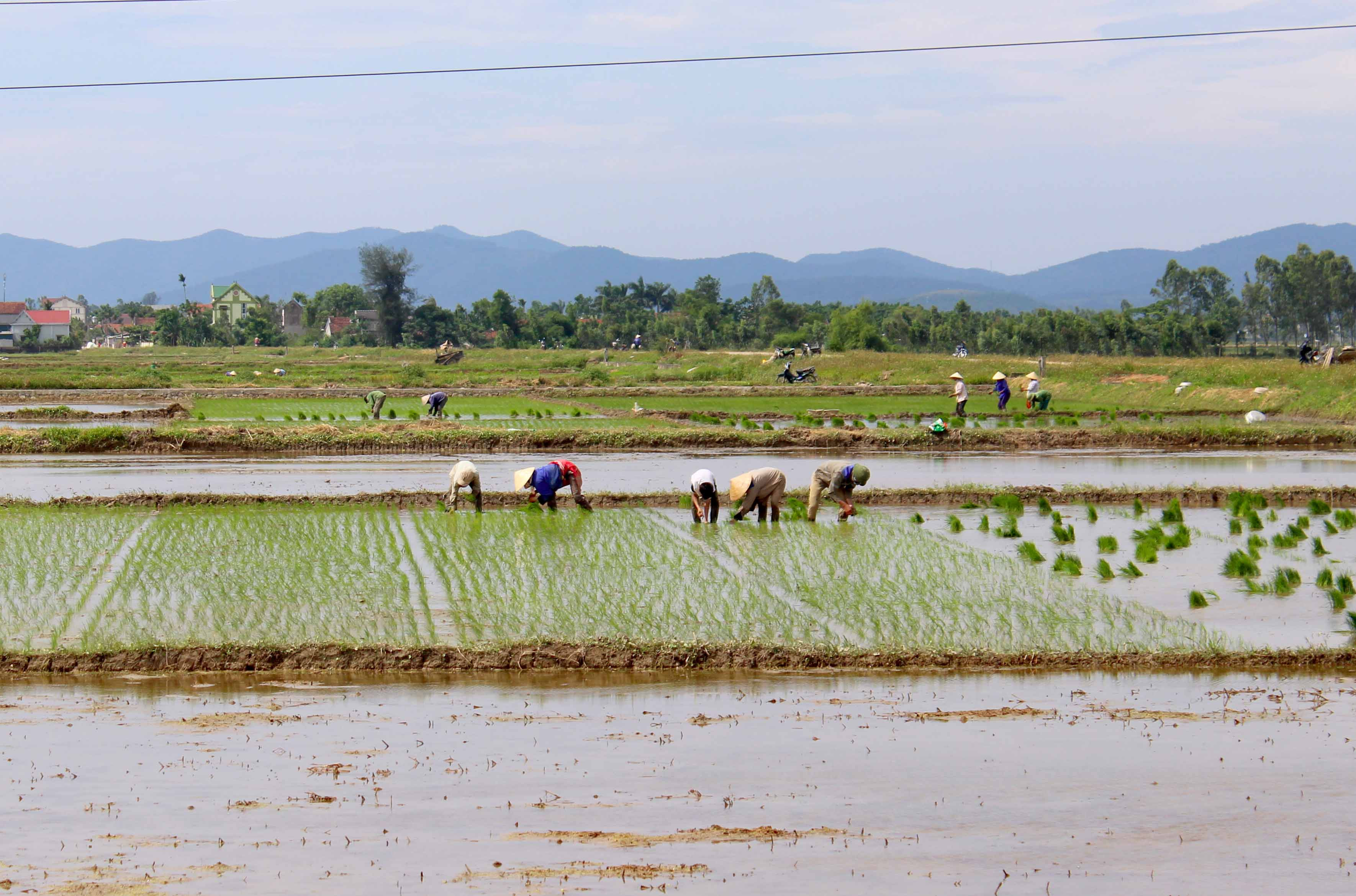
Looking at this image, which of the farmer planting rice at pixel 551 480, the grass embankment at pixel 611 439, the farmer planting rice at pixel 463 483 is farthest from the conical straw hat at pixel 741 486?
the grass embankment at pixel 611 439

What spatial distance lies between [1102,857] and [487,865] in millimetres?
2132

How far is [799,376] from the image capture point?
124 ft

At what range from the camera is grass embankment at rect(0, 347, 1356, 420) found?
2688 cm

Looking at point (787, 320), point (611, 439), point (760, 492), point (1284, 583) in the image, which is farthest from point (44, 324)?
point (1284, 583)

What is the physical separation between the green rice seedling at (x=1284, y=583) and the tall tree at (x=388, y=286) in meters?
71.5

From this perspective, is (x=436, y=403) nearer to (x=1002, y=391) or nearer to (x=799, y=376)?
(x=1002, y=391)

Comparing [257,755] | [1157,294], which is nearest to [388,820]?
[257,755]

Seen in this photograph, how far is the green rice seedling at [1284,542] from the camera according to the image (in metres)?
10.5

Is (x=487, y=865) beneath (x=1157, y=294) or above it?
beneath

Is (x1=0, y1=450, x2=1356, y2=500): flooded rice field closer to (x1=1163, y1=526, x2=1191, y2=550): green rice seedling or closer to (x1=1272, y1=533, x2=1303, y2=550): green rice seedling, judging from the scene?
(x1=1272, y1=533, x2=1303, y2=550): green rice seedling

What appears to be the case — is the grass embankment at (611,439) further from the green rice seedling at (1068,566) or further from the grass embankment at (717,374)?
the green rice seedling at (1068,566)

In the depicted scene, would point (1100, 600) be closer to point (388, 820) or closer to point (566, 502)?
point (388, 820)

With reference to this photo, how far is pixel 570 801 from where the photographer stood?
4.86m

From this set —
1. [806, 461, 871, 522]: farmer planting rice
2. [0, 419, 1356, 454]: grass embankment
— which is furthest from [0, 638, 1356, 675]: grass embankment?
[0, 419, 1356, 454]: grass embankment
